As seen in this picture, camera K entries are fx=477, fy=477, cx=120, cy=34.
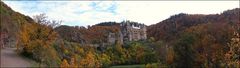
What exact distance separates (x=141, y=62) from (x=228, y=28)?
150 feet

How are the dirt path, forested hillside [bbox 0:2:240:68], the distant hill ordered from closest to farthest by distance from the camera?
the dirt path → forested hillside [bbox 0:2:240:68] → the distant hill

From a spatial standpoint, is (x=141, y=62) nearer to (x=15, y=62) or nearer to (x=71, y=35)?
(x=71, y=35)

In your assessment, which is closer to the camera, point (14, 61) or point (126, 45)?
point (14, 61)

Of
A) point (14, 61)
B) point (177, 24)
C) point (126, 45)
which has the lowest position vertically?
point (126, 45)

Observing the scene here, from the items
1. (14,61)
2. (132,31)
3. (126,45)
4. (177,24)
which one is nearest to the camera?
(14,61)

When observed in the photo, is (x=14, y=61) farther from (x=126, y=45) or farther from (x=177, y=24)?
(x=177, y=24)

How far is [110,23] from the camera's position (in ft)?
571

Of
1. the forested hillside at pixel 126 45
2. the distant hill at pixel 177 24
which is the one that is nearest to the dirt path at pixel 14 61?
the forested hillside at pixel 126 45

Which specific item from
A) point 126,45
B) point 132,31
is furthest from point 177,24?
point 132,31

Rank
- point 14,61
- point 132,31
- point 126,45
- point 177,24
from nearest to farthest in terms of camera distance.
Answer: point 14,61
point 126,45
point 177,24
point 132,31

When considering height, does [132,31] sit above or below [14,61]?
below

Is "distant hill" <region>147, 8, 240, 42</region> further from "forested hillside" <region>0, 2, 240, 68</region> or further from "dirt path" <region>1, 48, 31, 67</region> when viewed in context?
"dirt path" <region>1, 48, 31, 67</region>

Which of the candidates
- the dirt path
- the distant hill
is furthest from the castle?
the dirt path

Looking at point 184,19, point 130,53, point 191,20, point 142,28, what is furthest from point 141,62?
point 142,28
